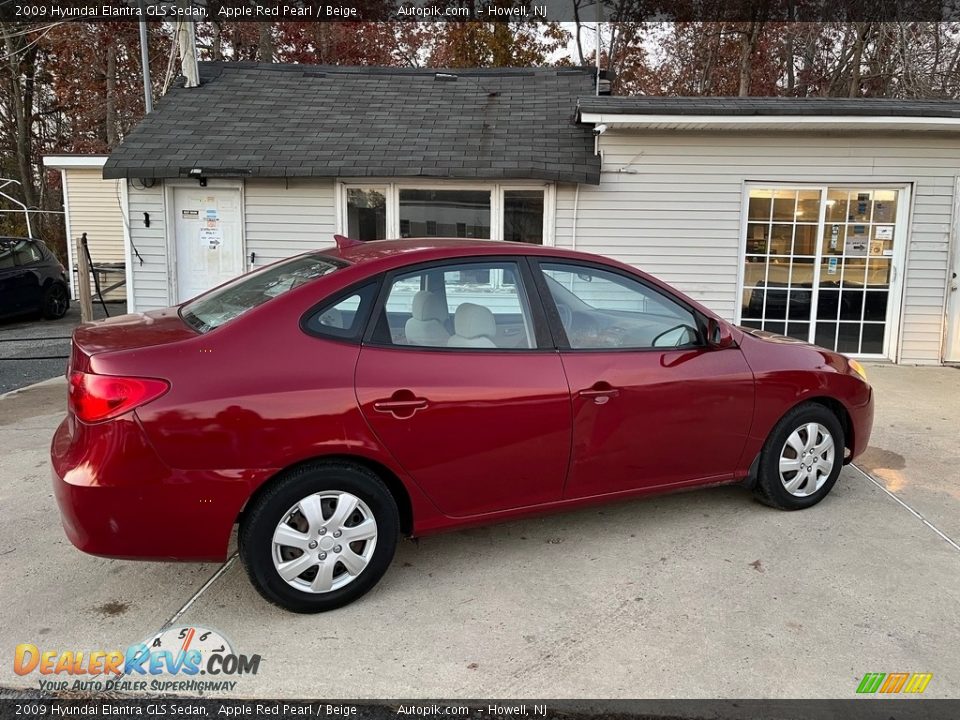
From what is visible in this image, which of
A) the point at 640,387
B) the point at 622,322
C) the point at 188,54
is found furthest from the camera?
the point at 188,54

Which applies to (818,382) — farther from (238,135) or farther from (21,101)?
(21,101)

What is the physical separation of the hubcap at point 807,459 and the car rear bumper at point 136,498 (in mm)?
2804

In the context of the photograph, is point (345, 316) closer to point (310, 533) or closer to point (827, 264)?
point (310, 533)

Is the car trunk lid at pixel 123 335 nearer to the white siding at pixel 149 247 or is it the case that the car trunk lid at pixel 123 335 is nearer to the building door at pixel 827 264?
the white siding at pixel 149 247

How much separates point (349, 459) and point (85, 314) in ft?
23.6

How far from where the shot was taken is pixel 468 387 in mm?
3016

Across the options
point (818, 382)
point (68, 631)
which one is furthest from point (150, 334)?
point (818, 382)

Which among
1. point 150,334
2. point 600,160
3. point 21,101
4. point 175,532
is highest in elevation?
point 21,101

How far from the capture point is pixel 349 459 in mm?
2879

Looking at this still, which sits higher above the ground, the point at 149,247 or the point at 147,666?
the point at 149,247

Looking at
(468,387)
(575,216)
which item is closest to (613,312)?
(468,387)

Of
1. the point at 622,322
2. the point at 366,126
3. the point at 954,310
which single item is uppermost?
the point at 366,126

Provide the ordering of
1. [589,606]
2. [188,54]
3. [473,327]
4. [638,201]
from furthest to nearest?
[188,54] → [638,201] → [473,327] → [589,606]

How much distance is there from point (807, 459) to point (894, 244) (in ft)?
19.1
